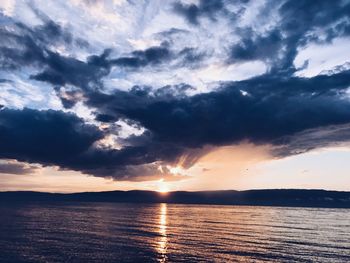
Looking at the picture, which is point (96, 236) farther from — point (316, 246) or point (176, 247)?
point (316, 246)

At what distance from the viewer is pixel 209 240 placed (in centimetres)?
9012

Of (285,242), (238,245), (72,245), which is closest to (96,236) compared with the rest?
(72,245)

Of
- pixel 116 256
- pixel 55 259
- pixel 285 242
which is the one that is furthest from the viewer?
pixel 285 242

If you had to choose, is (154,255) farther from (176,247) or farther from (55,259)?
(55,259)

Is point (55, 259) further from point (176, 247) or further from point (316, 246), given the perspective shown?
point (316, 246)

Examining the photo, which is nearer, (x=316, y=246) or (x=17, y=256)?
(x=17, y=256)

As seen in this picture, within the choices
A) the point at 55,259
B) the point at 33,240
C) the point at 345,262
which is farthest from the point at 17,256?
the point at 345,262

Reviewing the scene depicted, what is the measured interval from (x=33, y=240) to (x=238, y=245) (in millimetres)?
51139

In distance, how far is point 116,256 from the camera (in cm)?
6506

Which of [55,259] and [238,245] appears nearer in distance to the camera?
[55,259]

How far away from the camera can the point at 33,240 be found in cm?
8225

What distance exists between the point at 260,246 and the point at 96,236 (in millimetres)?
44952

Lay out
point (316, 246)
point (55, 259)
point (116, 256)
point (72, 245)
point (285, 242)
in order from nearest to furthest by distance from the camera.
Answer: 1. point (55, 259)
2. point (116, 256)
3. point (72, 245)
4. point (316, 246)
5. point (285, 242)

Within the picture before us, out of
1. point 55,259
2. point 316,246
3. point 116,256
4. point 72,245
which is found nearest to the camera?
point 55,259
